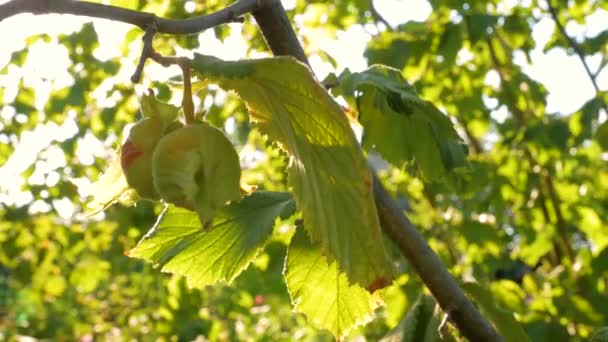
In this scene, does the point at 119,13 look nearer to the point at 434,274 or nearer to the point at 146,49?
the point at 146,49

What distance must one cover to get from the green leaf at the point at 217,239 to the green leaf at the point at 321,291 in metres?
0.05

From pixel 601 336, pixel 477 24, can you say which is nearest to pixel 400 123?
pixel 601 336

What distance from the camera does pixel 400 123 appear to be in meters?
1.04

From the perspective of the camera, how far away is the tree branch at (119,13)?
0.57m

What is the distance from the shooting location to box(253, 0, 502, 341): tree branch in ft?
2.58

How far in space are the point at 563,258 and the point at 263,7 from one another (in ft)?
7.72

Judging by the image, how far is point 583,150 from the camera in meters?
3.22

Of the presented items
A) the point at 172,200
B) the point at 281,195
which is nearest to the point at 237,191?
the point at 172,200

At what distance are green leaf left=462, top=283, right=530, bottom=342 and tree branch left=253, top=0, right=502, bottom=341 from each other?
0.70ft

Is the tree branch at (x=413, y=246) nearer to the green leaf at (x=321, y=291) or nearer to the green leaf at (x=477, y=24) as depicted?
the green leaf at (x=321, y=291)

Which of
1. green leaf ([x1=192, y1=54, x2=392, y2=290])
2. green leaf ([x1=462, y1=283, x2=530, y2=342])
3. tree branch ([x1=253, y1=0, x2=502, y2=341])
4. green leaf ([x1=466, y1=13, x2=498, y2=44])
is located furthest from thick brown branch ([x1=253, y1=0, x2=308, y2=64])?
green leaf ([x1=466, y1=13, x2=498, y2=44])

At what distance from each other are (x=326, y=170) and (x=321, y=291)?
34 cm

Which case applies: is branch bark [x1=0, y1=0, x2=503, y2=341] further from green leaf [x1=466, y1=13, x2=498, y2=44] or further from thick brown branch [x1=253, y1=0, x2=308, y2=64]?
green leaf [x1=466, y1=13, x2=498, y2=44]

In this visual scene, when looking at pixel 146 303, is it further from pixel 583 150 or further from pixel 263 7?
pixel 263 7
